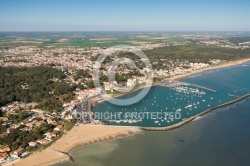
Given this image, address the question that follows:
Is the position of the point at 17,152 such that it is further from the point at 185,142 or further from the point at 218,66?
the point at 218,66

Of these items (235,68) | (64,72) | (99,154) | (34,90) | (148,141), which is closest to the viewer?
(99,154)

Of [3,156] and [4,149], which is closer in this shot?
[3,156]

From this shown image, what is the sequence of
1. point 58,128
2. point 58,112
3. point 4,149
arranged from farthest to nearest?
point 58,112 → point 58,128 → point 4,149

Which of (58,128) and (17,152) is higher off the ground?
(58,128)

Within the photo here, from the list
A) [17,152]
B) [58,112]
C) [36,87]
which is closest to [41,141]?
[17,152]

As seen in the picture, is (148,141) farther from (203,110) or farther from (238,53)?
(238,53)

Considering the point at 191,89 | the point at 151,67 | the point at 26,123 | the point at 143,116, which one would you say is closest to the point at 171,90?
the point at 191,89
